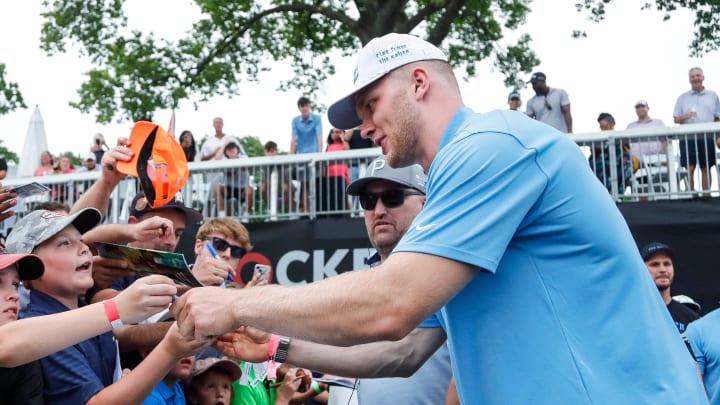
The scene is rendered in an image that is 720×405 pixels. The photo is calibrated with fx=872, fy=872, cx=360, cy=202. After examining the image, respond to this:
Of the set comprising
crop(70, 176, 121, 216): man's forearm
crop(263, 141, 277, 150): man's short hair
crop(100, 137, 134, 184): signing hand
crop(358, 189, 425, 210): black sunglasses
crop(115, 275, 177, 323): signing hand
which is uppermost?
crop(263, 141, 277, 150): man's short hair

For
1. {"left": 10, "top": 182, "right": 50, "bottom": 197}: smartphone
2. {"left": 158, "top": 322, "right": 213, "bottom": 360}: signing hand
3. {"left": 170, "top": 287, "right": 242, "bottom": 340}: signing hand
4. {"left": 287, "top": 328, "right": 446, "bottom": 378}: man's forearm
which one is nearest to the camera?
{"left": 170, "top": 287, "right": 242, "bottom": 340}: signing hand

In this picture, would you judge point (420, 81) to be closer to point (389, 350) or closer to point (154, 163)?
point (389, 350)

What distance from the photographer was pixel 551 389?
93.3 inches

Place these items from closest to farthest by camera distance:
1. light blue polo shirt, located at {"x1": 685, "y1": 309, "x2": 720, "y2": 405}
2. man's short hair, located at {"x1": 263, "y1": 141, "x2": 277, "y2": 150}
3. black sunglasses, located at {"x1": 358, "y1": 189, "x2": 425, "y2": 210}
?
black sunglasses, located at {"x1": 358, "y1": 189, "x2": 425, "y2": 210}
light blue polo shirt, located at {"x1": 685, "y1": 309, "x2": 720, "y2": 405}
man's short hair, located at {"x1": 263, "y1": 141, "x2": 277, "y2": 150}

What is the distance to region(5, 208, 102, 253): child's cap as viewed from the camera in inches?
162

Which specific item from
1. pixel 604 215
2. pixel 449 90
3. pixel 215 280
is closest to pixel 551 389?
pixel 604 215

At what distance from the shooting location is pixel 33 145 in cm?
1806

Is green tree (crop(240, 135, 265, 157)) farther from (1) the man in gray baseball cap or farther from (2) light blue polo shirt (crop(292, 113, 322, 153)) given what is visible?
(1) the man in gray baseball cap

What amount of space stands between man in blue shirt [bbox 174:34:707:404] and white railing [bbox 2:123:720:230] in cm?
974

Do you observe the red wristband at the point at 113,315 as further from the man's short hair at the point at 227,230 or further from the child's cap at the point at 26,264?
the man's short hair at the point at 227,230

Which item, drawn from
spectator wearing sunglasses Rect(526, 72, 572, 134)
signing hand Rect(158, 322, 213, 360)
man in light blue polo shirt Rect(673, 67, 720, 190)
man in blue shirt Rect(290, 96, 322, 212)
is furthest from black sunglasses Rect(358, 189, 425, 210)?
man in blue shirt Rect(290, 96, 322, 212)

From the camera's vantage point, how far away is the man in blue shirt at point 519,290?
2.39 m

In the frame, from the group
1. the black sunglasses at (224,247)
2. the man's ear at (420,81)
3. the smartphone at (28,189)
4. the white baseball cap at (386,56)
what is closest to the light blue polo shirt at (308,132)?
the black sunglasses at (224,247)

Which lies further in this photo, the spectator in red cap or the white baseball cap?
the spectator in red cap
